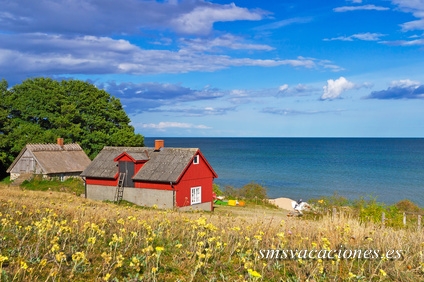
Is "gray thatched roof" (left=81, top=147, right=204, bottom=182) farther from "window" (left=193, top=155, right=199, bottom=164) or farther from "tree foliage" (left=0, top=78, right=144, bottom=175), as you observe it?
"tree foliage" (left=0, top=78, right=144, bottom=175)

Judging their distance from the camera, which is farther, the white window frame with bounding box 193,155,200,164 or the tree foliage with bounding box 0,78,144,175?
the tree foliage with bounding box 0,78,144,175

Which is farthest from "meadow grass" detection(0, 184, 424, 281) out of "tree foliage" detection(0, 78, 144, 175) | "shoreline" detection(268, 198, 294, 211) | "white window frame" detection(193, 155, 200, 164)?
"tree foliage" detection(0, 78, 144, 175)

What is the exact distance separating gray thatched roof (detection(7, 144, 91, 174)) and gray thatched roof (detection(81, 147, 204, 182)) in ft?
21.9

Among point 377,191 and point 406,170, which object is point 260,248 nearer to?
point 377,191

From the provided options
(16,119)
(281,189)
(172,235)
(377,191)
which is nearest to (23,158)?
(16,119)

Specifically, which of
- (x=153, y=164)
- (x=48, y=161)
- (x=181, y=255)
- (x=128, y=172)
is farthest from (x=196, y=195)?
(x=181, y=255)

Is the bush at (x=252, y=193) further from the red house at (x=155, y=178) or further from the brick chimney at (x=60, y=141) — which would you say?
the brick chimney at (x=60, y=141)

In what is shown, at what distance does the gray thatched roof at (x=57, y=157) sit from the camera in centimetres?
4503

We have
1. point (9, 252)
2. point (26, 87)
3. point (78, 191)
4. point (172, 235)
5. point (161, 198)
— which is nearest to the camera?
point (9, 252)

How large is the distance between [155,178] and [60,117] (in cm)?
2274

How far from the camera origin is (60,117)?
5262 centimetres

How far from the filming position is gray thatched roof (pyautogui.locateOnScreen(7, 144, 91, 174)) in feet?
148

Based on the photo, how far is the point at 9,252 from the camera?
6.80m

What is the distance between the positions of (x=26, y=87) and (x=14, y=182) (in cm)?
1602
